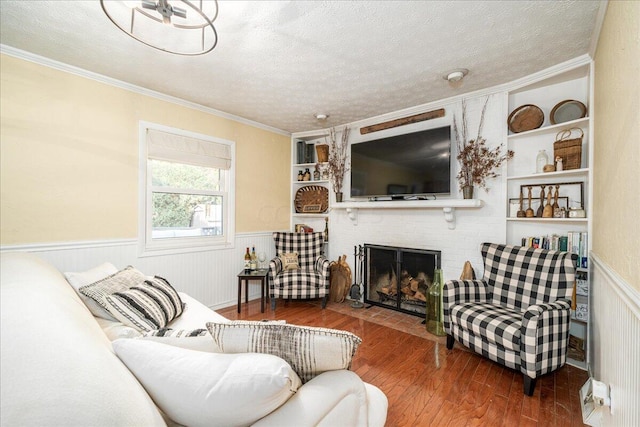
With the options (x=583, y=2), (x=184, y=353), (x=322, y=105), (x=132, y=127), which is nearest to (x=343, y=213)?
(x=322, y=105)

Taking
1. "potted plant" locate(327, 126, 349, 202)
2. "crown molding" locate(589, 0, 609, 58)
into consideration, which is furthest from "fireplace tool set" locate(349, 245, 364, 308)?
"crown molding" locate(589, 0, 609, 58)

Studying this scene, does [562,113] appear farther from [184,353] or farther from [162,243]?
[162,243]

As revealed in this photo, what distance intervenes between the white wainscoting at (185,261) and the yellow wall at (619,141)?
353 centimetres


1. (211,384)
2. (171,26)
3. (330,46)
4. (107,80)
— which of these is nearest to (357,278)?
(330,46)

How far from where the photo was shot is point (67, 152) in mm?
2441

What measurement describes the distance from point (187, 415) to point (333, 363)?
0.49m

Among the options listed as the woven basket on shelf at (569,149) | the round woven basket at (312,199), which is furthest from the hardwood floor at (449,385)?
the round woven basket at (312,199)

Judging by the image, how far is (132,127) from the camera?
2824mm

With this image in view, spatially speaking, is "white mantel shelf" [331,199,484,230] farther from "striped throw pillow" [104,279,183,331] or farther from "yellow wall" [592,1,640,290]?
"striped throw pillow" [104,279,183,331]

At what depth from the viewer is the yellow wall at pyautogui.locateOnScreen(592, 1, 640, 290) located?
1.08 meters

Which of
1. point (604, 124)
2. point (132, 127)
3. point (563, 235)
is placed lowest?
point (563, 235)

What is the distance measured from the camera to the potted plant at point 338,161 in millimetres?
3967

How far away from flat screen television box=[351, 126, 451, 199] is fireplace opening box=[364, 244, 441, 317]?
73 cm

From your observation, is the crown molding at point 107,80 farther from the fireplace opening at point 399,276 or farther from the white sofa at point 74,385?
the fireplace opening at point 399,276
